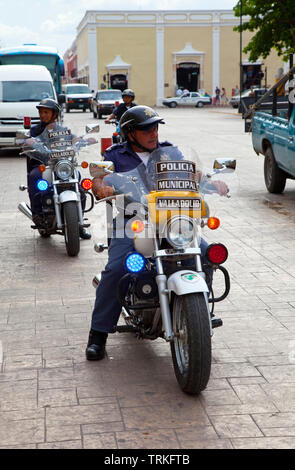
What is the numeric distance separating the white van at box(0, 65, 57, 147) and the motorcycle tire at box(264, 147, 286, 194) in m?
8.46

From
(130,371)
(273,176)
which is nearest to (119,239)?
(130,371)

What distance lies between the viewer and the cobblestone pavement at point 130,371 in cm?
374

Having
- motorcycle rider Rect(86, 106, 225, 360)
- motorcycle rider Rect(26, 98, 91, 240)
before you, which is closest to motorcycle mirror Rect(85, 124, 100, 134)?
motorcycle rider Rect(26, 98, 91, 240)

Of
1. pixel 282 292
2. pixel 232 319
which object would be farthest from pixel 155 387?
pixel 282 292

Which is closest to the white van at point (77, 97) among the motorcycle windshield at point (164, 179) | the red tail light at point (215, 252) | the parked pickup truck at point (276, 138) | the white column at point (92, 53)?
the white column at point (92, 53)

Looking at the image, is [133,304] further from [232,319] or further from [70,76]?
[70,76]

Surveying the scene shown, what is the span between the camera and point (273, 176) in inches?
468

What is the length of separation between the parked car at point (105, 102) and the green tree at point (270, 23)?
310 inches

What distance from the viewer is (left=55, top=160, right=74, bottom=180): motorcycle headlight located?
8.04m

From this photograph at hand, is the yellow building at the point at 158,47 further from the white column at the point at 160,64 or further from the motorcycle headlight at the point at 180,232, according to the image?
the motorcycle headlight at the point at 180,232

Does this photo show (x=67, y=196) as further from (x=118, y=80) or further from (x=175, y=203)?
(x=118, y=80)

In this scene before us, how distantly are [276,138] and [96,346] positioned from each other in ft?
24.7
